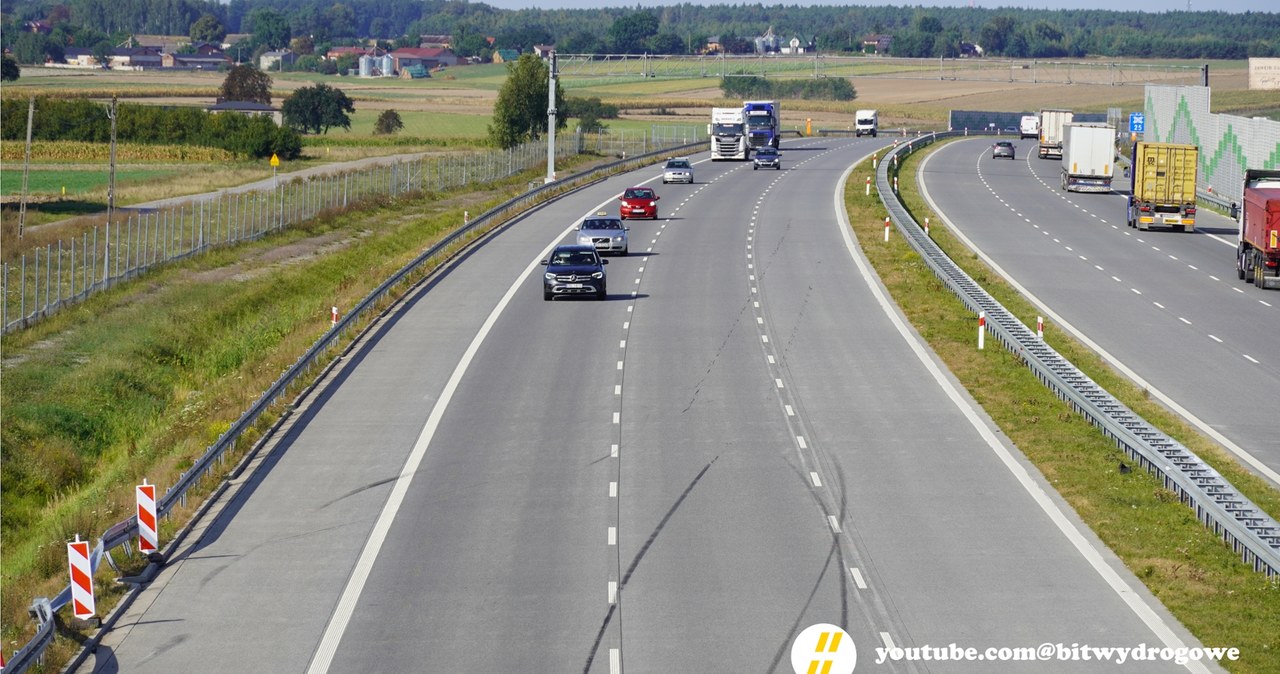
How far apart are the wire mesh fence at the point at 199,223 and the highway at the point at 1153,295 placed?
87.3 feet

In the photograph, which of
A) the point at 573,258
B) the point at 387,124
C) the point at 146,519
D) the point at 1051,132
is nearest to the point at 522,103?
the point at 1051,132

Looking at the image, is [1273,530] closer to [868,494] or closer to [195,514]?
[868,494]

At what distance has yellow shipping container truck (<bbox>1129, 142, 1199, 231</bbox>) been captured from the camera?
61750mm

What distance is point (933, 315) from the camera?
40.3 meters

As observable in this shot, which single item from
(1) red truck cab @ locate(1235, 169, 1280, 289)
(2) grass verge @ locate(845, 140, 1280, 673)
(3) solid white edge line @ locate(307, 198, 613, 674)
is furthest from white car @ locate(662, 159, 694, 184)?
(3) solid white edge line @ locate(307, 198, 613, 674)

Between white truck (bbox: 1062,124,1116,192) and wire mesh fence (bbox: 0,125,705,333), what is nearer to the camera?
wire mesh fence (bbox: 0,125,705,333)

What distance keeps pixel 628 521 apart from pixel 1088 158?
6637 centimetres

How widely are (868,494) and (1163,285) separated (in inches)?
1094

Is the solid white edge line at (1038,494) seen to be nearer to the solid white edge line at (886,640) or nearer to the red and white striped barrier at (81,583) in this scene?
the solid white edge line at (886,640)

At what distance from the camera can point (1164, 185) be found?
206 feet

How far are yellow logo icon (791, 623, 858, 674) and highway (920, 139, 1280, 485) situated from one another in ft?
36.7

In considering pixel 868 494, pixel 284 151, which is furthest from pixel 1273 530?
pixel 284 151

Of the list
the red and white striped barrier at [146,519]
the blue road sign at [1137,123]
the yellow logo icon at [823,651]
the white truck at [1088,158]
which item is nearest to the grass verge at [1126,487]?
the yellow logo icon at [823,651]

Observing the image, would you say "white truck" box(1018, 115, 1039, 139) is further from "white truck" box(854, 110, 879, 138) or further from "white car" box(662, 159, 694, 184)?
"white car" box(662, 159, 694, 184)
